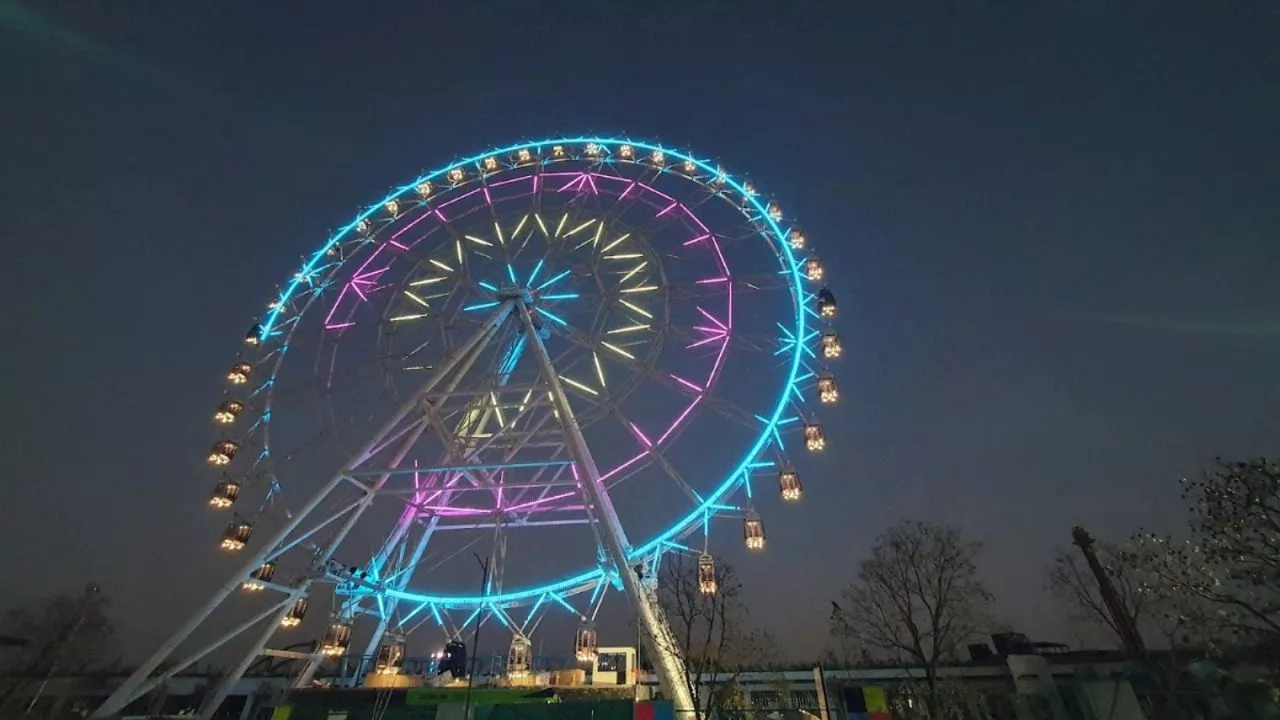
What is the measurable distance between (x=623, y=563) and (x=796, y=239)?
1390cm

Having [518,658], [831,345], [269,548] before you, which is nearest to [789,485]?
[831,345]

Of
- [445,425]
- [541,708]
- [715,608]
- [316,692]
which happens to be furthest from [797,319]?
[316,692]

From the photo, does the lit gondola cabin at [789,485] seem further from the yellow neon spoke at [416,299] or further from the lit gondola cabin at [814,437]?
the yellow neon spoke at [416,299]

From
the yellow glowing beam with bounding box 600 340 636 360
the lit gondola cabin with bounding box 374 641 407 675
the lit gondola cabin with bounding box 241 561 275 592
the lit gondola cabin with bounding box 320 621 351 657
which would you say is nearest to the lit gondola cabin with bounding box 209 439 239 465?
the lit gondola cabin with bounding box 241 561 275 592

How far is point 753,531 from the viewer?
1870cm

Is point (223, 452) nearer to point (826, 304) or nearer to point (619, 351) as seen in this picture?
point (619, 351)

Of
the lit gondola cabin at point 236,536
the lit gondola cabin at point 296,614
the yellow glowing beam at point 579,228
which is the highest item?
the yellow glowing beam at point 579,228

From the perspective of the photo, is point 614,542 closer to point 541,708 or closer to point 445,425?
point 541,708

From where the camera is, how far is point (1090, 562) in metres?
44.5

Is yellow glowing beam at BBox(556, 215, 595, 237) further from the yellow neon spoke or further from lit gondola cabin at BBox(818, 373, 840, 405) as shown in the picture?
lit gondola cabin at BBox(818, 373, 840, 405)

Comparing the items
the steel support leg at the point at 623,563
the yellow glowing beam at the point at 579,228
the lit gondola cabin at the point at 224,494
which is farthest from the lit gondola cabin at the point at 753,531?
the lit gondola cabin at the point at 224,494

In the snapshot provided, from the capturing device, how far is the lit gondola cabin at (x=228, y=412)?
2273cm

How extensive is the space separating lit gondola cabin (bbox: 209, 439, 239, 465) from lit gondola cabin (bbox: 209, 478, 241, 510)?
2.85 feet

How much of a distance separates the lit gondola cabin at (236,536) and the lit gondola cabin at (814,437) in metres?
19.2
